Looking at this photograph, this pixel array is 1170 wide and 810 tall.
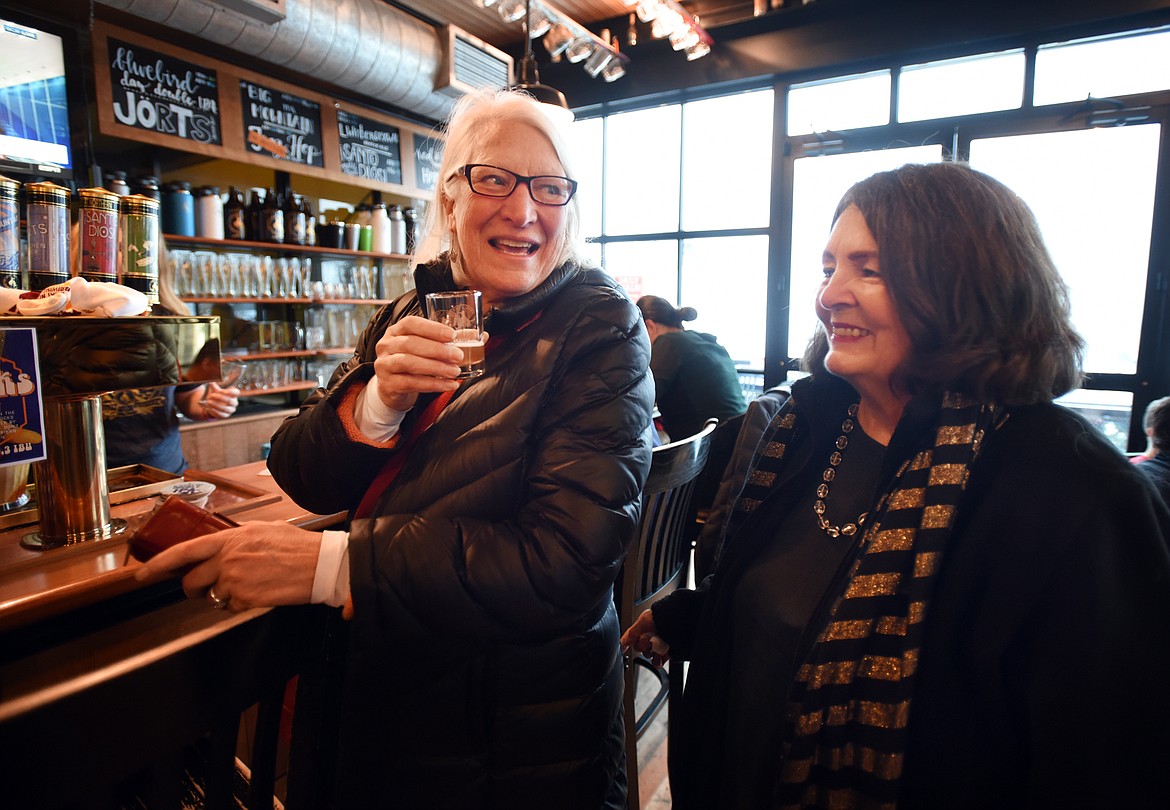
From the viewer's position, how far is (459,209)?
1.22m

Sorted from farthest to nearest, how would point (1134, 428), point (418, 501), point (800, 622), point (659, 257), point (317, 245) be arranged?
point (659, 257)
point (317, 245)
point (1134, 428)
point (800, 622)
point (418, 501)

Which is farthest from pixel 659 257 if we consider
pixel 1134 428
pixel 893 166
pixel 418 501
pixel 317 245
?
pixel 418 501

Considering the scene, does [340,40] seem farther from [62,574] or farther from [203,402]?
[62,574]

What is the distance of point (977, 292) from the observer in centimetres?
101

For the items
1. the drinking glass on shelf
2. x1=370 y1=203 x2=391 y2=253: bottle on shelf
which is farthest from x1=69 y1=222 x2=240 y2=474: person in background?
x1=370 y1=203 x2=391 y2=253: bottle on shelf

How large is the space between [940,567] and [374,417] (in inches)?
35.4

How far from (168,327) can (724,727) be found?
1.29m

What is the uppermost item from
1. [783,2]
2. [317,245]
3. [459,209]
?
[783,2]

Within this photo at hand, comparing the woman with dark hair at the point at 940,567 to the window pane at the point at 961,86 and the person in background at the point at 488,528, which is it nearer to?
the person in background at the point at 488,528

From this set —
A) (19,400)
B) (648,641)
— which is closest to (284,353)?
(19,400)

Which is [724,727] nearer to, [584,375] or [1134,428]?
[584,375]

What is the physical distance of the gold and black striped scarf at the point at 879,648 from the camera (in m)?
0.95

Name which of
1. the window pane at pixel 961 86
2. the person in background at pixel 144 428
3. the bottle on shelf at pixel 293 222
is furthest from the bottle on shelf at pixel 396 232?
the window pane at pixel 961 86

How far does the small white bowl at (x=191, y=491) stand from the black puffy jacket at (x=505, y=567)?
617 millimetres
